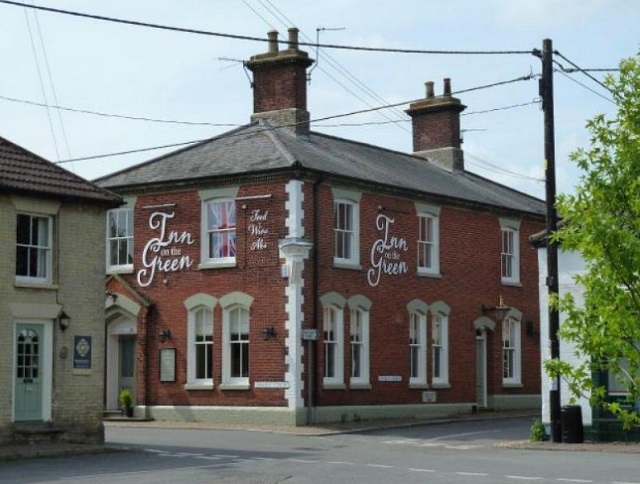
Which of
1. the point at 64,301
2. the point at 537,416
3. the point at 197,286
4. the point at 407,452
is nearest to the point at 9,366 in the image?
the point at 64,301

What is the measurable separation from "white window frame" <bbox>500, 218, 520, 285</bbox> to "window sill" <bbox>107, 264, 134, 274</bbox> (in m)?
13.0

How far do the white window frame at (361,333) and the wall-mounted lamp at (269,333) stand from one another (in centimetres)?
275

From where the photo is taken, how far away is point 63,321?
26.6 m

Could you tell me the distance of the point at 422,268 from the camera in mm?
38500

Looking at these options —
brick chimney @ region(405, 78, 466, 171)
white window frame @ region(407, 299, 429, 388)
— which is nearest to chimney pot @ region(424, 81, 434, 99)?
brick chimney @ region(405, 78, 466, 171)

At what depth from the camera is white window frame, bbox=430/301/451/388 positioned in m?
38.4

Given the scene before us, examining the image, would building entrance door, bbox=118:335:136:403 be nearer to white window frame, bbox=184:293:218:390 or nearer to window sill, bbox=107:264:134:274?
window sill, bbox=107:264:134:274

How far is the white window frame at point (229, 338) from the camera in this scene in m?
34.2

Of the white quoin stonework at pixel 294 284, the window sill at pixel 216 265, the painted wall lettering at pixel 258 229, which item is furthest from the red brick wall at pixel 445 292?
the window sill at pixel 216 265

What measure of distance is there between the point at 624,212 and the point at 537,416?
88.7ft

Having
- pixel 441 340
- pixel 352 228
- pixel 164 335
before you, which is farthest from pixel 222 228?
pixel 441 340

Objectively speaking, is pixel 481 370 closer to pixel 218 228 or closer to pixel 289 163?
pixel 218 228

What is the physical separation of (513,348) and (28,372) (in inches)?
817

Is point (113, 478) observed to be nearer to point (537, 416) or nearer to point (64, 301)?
point (64, 301)
